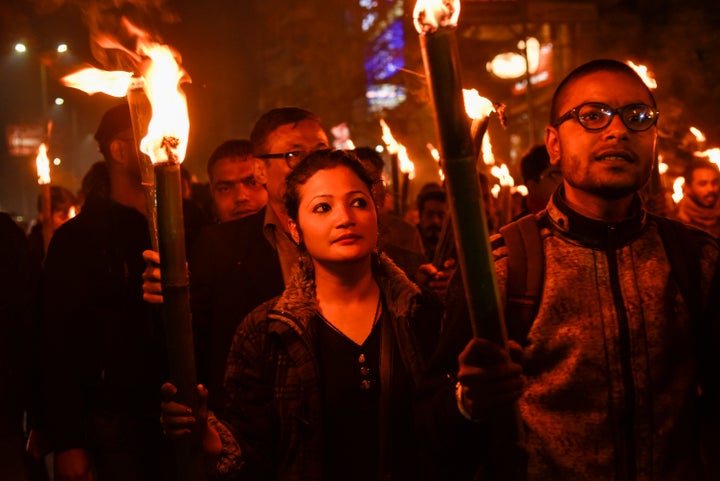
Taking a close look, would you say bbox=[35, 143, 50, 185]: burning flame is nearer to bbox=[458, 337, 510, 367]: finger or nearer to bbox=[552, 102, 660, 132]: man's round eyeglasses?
bbox=[552, 102, 660, 132]: man's round eyeglasses

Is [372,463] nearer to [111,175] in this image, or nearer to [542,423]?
[542,423]

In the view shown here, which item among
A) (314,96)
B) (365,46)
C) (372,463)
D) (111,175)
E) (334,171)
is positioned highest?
(365,46)

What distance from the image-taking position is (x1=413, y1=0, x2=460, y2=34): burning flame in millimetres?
1565

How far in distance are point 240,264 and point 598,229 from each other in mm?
2014

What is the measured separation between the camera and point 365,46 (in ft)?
119

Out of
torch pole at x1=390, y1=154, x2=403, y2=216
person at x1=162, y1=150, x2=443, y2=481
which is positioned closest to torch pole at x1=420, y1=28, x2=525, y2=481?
person at x1=162, y1=150, x2=443, y2=481

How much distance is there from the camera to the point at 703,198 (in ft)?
22.8

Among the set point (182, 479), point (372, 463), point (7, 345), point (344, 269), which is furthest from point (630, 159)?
point (7, 345)

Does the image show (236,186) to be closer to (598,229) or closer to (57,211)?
(598,229)

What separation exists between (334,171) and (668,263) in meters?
1.41

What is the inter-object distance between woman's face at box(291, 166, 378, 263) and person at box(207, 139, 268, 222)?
2276 mm

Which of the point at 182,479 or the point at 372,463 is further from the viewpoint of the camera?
the point at 372,463

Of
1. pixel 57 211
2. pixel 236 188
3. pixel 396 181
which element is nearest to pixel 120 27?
pixel 236 188

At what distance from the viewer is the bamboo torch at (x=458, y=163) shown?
1.57 metres
